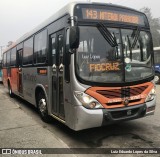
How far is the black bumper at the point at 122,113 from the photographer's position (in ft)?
16.5

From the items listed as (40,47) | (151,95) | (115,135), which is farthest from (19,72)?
(151,95)

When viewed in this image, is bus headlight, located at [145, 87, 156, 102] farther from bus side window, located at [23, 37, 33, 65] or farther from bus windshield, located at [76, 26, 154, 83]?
bus side window, located at [23, 37, 33, 65]

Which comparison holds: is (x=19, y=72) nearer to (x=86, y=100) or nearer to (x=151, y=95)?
(x=86, y=100)

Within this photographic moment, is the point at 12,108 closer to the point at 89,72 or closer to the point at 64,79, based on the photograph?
the point at 64,79

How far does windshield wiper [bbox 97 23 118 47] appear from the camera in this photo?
5203 mm

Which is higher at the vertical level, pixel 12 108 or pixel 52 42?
pixel 52 42

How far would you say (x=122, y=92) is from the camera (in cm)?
529

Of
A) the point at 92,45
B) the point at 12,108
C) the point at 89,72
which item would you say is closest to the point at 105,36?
the point at 92,45

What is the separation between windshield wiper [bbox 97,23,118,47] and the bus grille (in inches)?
38.6

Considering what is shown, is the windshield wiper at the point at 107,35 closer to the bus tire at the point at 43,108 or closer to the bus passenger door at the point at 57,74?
the bus passenger door at the point at 57,74

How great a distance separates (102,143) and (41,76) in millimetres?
2813

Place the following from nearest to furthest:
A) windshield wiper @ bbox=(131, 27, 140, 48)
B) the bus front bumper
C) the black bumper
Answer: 1. the bus front bumper
2. the black bumper
3. windshield wiper @ bbox=(131, 27, 140, 48)

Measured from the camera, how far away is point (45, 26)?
273 inches

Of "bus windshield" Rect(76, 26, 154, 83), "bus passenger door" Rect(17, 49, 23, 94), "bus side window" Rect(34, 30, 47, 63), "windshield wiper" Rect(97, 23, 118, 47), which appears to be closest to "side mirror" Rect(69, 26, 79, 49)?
"bus windshield" Rect(76, 26, 154, 83)
